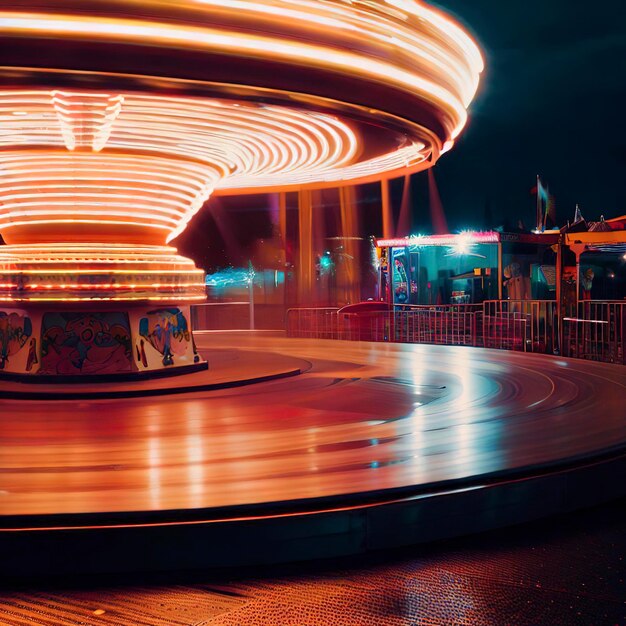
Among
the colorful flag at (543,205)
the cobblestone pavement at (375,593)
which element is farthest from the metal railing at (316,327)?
the cobblestone pavement at (375,593)

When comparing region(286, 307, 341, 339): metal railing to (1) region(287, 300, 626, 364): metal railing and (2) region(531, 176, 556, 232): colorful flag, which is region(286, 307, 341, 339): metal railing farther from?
(2) region(531, 176, 556, 232): colorful flag

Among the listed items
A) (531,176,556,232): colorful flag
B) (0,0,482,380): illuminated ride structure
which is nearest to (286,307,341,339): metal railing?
(0,0,482,380): illuminated ride structure

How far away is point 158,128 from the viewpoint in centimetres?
628

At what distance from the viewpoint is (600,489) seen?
408 cm

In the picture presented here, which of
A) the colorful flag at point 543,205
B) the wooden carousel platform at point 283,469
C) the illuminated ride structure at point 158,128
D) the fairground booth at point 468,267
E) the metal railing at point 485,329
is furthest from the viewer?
the colorful flag at point 543,205

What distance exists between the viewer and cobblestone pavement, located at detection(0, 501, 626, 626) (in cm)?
278

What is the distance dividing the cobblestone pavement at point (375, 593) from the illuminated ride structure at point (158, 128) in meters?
2.64

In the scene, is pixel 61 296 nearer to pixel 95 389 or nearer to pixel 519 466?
pixel 95 389

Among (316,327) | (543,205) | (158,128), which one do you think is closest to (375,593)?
(158,128)

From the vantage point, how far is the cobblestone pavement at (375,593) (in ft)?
9.11

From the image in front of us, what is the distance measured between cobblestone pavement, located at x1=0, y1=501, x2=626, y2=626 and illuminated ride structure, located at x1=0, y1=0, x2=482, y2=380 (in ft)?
8.68

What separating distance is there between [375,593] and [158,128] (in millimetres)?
4355

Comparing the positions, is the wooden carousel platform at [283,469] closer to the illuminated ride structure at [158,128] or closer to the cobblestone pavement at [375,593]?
the cobblestone pavement at [375,593]

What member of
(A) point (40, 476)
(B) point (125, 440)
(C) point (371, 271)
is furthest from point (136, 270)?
(C) point (371, 271)
